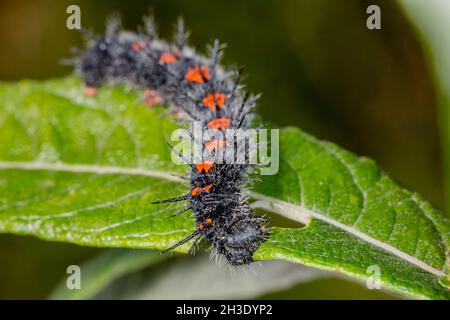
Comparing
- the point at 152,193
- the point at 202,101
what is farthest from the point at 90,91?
the point at 152,193

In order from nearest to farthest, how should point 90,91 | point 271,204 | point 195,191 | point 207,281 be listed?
point 195,191, point 271,204, point 207,281, point 90,91

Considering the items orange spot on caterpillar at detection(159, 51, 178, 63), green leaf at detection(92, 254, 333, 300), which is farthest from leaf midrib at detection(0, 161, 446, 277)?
orange spot on caterpillar at detection(159, 51, 178, 63)

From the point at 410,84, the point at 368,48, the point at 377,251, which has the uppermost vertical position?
the point at 368,48

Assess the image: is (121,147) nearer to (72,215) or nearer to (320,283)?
(72,215)

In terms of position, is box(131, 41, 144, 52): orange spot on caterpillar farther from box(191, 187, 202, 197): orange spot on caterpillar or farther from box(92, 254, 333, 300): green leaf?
box(191, 187, 202, 197): orange spot on caterpillar

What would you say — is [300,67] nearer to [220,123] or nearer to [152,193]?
[220,123]

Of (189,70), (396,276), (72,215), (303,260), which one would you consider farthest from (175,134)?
(396,276)
